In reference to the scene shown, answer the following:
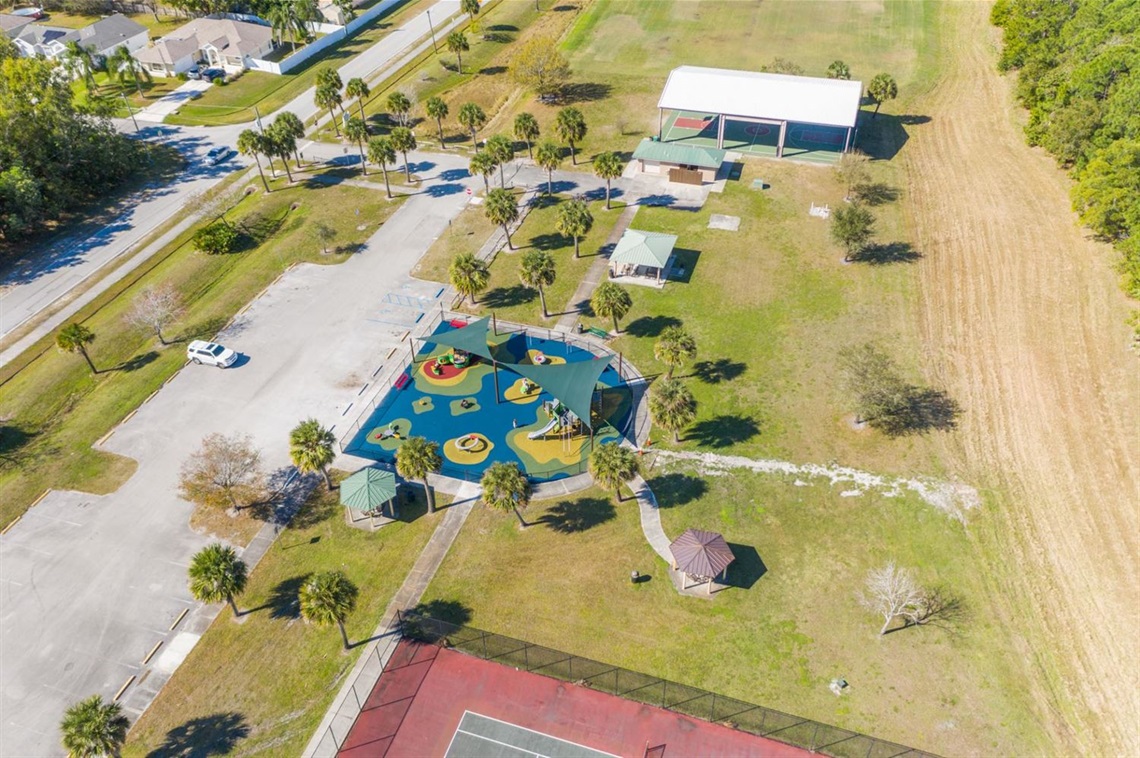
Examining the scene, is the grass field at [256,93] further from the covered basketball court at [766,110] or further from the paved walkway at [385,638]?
the paved walkway at [385,638]

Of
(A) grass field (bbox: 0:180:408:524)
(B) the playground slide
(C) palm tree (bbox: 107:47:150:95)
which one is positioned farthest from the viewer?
(C) palm tree (bbox: 107:47:150:95)

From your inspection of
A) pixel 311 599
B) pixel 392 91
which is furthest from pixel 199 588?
pixel 392 91

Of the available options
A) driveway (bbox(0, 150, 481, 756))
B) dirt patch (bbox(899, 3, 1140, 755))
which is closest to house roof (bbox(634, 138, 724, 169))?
dirt patch (bbox(899, 3, 1140, 755))

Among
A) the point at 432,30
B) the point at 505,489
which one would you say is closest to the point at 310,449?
the point at 505,489

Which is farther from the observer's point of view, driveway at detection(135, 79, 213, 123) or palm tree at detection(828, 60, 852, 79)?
driveway at detection(135, 79, 213, 123)

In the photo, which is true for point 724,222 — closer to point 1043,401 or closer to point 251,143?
point 1043,401

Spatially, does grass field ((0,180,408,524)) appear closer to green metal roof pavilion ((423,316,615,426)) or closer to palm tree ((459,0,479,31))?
green metal roof pavilion ((423,316,615,426))
